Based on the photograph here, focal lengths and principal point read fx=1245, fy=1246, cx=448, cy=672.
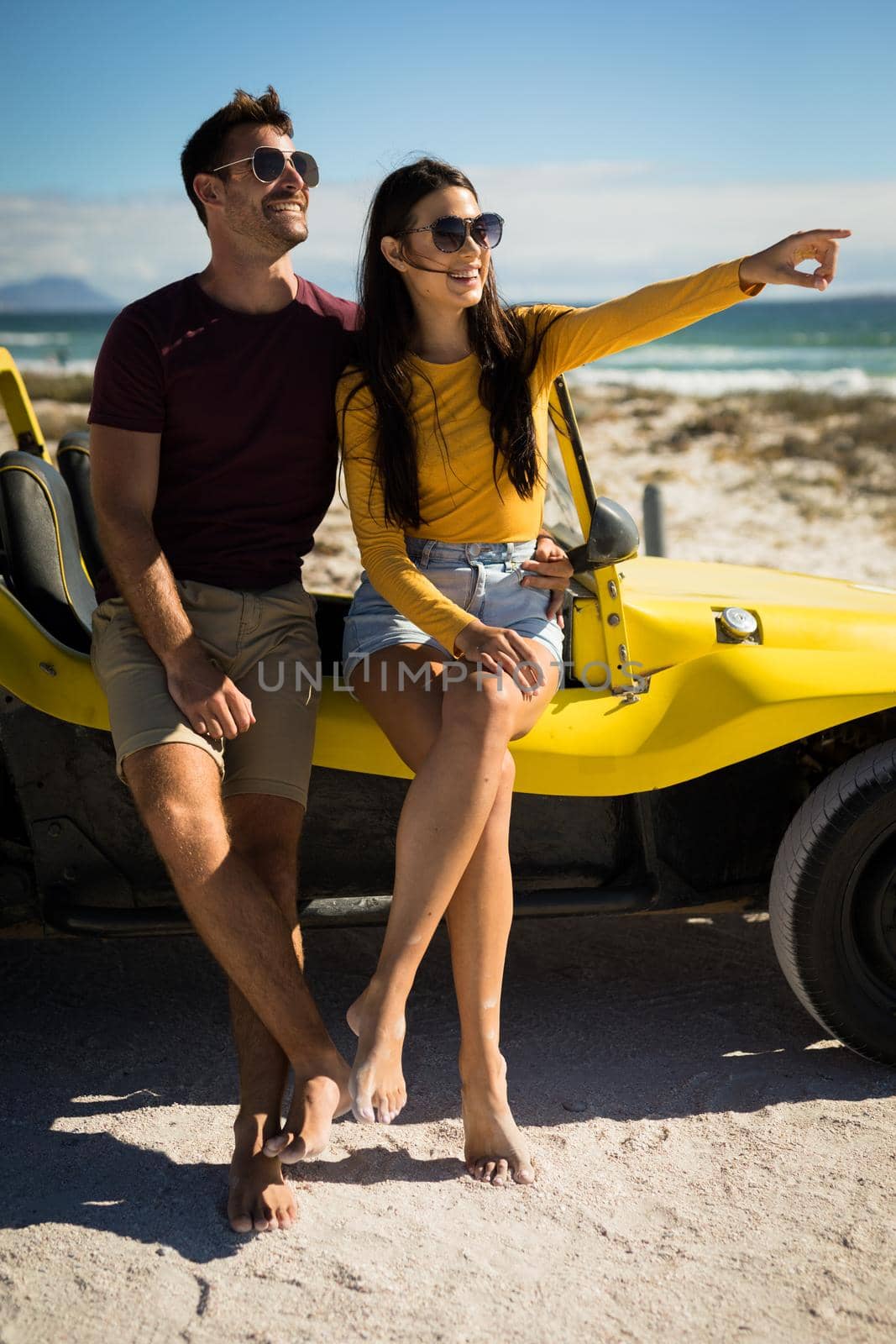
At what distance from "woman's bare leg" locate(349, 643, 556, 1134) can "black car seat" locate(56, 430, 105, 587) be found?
4.52 ft

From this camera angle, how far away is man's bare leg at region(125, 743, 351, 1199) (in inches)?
95.0

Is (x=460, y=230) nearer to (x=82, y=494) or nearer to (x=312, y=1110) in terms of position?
(x=82, y=494)

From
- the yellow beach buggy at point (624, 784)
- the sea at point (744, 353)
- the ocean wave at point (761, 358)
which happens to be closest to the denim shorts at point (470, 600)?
the yellow beach buggy at point (624, 784)

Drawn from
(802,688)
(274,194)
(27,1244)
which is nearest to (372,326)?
(274,194)

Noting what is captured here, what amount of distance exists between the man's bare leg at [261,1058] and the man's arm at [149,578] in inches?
7.8

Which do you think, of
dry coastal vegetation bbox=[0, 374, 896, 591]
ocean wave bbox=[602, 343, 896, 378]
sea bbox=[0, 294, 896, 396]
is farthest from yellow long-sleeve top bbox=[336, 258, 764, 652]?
ocean wave bbox=[602, 343, 896, 378]

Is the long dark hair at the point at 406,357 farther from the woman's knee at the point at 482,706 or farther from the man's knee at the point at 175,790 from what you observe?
the man's knee at the point at 175,790

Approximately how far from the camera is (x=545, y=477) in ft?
9.85

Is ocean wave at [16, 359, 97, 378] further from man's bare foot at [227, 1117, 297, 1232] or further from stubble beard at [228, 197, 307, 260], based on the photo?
man's bare foot at [227, 1117, 297, 1232]

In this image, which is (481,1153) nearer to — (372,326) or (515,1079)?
(515,1079)

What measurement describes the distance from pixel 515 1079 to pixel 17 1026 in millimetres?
1241

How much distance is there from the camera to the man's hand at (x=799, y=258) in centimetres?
262

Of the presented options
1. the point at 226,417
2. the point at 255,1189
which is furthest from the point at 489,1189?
the point at 226,417

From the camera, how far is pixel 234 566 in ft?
9.29
